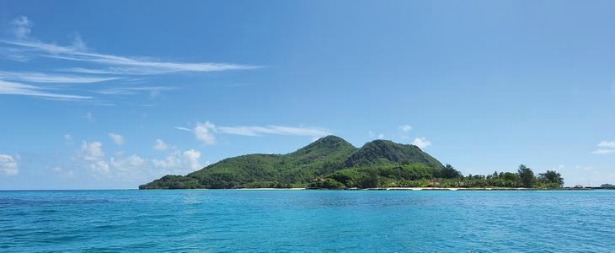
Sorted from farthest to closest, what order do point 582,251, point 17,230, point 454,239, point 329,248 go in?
1. point 17,230
2. point 454,239
3. point 329,248
4. point 582,251

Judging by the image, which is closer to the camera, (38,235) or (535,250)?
(535,250)

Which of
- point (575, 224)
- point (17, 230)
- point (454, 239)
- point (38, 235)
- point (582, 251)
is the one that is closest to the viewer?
point (582, 251)

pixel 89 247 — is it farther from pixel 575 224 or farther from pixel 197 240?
pixel 575 224

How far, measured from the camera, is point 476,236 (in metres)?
43.3

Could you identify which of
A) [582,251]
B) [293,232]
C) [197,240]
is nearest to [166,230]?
[197,240]

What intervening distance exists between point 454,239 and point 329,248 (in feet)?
42.1

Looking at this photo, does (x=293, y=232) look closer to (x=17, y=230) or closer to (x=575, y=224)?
(x=17, y=230)

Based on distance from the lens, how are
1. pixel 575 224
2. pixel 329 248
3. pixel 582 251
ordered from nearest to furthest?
pixel 582 251, pixel 329 248, pixel 575 224

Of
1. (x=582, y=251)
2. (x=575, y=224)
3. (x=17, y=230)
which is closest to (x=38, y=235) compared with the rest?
(x=17, y=230)

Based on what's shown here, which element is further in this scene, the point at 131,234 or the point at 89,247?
the point at 131,234

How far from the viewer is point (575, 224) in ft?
182

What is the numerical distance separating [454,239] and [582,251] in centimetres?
1039

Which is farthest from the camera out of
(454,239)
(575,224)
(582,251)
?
(575,224)

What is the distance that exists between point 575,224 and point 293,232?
36190 mm
